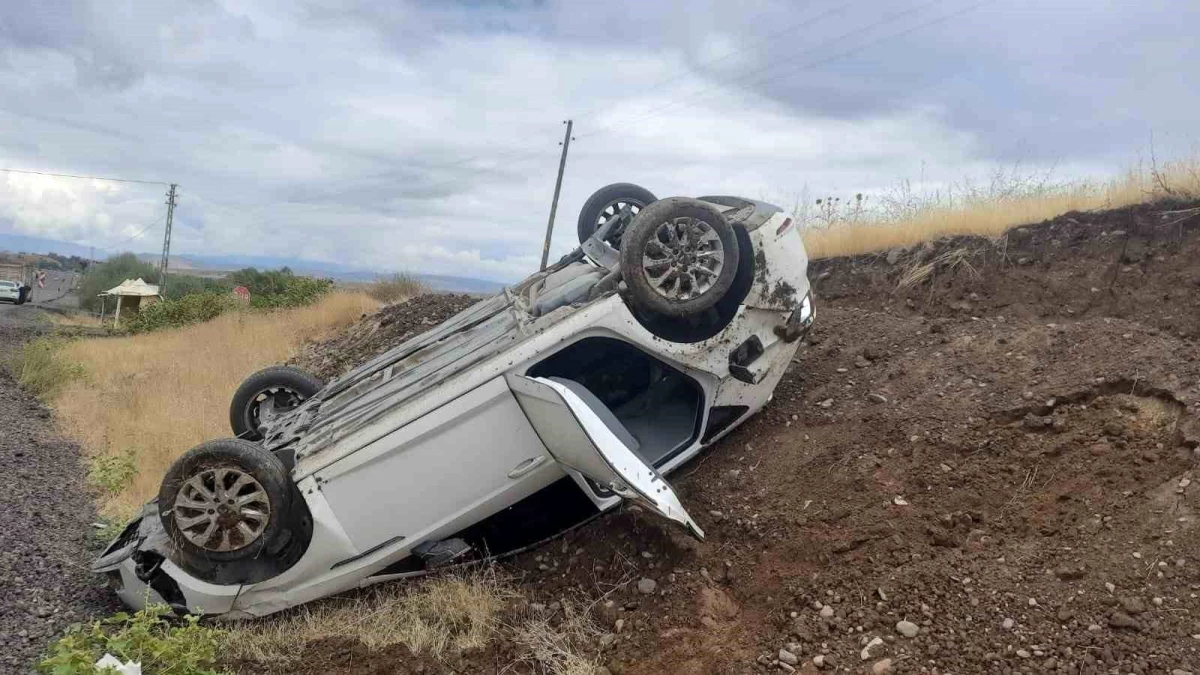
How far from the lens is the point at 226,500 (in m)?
4.01

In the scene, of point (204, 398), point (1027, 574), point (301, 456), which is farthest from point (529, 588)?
point (204, 398)

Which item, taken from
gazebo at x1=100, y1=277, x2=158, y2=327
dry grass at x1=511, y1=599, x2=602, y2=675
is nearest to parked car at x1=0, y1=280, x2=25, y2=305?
gazebo at x1=100, y1=277, x2=158, y2=327

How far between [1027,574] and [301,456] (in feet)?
10.7

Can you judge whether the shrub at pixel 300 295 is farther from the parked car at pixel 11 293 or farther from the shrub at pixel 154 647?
the parked car at pixel 11 293

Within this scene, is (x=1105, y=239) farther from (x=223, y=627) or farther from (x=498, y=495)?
(x=223, y=627)

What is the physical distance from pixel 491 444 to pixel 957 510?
7.45 ft

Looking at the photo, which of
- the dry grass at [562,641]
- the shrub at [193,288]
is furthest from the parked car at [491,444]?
the shrub at [193,288]

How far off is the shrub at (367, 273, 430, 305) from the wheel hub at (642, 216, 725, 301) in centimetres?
1147

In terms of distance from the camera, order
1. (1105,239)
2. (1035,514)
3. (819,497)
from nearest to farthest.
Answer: (1035,514)
(819,497)
(1105,239)

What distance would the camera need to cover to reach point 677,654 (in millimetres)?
3557

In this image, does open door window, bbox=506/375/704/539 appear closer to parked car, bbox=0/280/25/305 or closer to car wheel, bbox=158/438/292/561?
car wheel, bbox=158/438/292/561

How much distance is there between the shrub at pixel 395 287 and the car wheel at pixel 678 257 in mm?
11474

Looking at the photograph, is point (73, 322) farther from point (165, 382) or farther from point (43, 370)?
point (165, 382)

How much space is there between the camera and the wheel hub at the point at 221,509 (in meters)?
3.97
